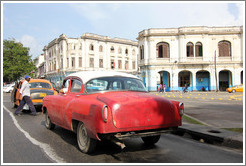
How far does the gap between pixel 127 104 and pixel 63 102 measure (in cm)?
202

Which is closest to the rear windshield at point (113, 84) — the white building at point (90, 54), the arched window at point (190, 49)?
the arched window at point (190, 49)

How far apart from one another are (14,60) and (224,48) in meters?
49.5

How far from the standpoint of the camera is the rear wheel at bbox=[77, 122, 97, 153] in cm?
418

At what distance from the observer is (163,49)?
128 ft

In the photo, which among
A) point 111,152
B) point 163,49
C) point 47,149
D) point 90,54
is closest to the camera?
point 111,152

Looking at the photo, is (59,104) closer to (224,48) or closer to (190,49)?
(190,49)

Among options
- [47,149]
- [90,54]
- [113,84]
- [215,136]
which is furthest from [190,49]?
[47,149]

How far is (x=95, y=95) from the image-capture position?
14.8 feet

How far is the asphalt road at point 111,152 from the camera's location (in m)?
4.03

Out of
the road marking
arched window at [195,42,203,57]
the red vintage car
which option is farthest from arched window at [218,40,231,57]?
the road marking

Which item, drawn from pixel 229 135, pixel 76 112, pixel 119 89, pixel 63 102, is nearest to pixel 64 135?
pixel 63 102

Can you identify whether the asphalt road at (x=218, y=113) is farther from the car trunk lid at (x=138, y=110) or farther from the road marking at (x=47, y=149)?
the road marking at (x=47, y=149)

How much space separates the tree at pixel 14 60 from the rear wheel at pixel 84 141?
57721 millimetres

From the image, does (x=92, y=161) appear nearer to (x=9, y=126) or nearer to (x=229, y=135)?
(x=229, y=135)
